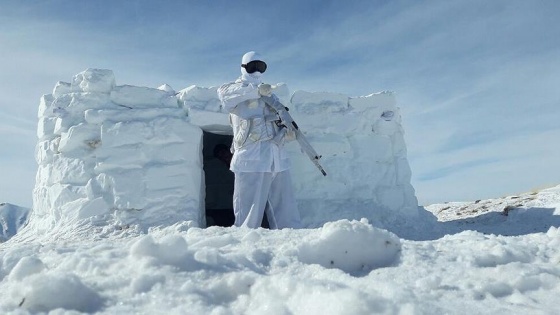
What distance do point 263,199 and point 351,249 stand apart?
295 centimetres

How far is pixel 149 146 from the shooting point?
5938mm

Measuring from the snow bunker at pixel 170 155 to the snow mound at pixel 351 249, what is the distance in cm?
370

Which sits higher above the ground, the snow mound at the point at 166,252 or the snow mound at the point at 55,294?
the snow mound at the point at 166,252

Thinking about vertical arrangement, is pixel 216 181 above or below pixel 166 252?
above

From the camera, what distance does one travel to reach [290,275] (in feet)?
6.61

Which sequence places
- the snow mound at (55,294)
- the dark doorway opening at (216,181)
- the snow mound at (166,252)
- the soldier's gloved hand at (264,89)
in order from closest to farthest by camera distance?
the snow mound at (55,294), the snow mound at (166,252), the soldier's gloved hand at (264,89), the dark doorway opening at (216,181)

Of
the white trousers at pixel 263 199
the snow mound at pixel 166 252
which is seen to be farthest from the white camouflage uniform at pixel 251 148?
the snow mound at pixel 166 252

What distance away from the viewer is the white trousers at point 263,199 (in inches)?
203

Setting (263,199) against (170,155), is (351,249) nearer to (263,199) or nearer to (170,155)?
(263,199)

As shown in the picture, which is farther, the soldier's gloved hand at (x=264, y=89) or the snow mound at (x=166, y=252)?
the soldier's gloved hand at (x=264, y=89)

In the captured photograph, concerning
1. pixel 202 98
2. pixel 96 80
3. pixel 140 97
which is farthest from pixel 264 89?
pixel 96 80

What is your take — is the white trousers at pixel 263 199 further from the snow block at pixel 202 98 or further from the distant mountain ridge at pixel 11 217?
the distant mountain ridge at pixel 11 217

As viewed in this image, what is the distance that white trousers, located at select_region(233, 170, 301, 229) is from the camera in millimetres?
5148

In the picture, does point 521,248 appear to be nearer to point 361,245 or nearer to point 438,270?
point 438,270
